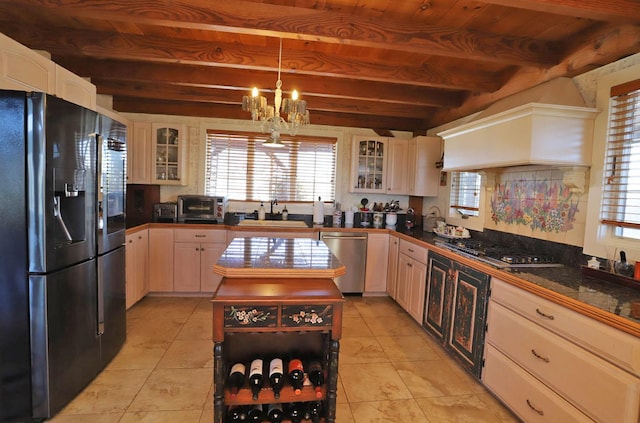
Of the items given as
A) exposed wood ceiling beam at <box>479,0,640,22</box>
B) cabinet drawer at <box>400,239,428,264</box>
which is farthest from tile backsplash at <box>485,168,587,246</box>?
exposed wood ceiling beam at <box>479,0,640,22</box>

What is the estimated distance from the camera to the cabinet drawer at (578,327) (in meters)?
1.33

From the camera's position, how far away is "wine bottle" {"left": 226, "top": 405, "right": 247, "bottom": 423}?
66.2 inches

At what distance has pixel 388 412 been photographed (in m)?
2.02

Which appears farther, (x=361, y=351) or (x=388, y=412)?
(x=361, y=351)

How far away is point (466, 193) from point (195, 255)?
3.21 meters

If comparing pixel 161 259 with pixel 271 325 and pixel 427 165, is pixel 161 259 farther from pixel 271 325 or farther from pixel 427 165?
pixel 427 165

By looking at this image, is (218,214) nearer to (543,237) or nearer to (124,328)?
(124,328)

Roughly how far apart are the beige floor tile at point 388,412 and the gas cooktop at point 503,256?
108cm

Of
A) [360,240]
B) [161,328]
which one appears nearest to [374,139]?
[360,240]

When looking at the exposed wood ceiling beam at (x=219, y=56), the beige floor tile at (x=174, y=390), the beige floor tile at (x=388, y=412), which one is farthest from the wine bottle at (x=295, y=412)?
the exposed wood ceiling beam at (x=219, y=56)

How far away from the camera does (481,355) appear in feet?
7.38

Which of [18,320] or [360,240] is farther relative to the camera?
[360,240]

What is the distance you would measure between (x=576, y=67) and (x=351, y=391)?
2.70 metres

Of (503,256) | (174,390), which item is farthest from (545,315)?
(174,390)
